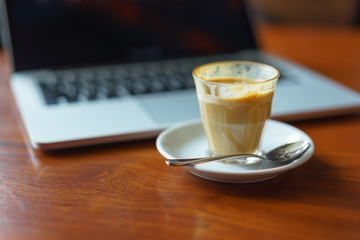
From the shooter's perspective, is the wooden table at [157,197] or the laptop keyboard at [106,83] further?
the laptop keyboard at [106,83]

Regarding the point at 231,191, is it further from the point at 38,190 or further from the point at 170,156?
the point at 38,190

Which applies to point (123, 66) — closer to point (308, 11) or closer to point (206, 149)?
point (206, 149)

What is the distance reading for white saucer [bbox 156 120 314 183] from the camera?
0.47m

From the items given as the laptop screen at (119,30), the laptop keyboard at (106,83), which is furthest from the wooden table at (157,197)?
the laptop screen at (119,30)

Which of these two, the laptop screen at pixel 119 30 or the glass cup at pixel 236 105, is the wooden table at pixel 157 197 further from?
the laptop screen at pixel 119 30

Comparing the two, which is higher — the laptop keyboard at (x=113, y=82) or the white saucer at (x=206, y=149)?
the laptop keyboard at (x=113, y=82)

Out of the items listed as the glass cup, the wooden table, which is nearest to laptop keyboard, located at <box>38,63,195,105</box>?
the wooden table

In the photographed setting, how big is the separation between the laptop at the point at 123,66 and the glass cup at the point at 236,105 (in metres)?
0.11

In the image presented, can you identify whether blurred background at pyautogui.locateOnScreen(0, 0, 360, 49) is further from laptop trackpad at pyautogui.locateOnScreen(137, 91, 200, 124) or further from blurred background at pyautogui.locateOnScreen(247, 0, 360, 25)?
laptop trackpad at pyautogui.locateOnScreen(137, 91, 200, 124)

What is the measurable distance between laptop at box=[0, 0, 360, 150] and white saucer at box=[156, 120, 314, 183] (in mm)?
47

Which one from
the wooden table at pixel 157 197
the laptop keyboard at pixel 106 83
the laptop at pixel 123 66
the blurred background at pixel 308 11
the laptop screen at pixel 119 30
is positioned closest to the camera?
the wooden table at pixel 157 197

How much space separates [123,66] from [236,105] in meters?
0.49

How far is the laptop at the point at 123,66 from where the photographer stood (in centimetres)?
65

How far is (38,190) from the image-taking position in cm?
50
